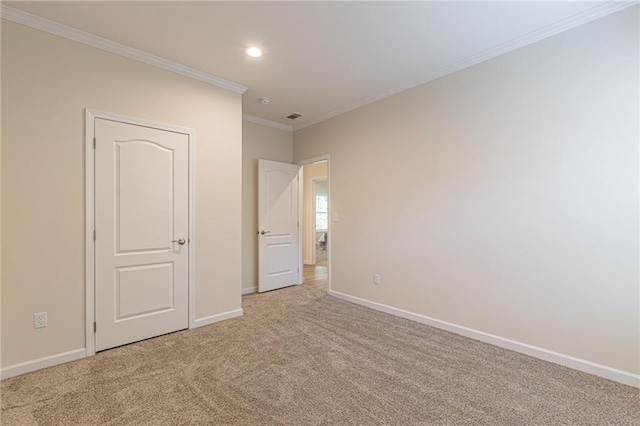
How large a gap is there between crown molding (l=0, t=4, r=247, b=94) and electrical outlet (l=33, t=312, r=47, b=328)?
7.55 feet

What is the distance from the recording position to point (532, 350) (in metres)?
2.57

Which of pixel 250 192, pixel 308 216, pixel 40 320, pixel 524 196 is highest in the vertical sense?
pixel 250 192

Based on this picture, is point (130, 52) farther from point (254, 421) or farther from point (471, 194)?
point (471, 194)

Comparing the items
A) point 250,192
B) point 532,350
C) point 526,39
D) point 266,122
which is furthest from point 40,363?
point 526,39

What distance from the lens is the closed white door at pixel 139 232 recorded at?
2.68 m

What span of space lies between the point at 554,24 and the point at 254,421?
3.67 metres

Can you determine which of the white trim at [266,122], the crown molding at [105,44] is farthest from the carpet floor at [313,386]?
the white trim at [266,122]

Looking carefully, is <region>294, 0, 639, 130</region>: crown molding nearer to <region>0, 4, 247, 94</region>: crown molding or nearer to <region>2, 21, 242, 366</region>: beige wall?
<region>0, 4, 247, 94</region>: crown molding

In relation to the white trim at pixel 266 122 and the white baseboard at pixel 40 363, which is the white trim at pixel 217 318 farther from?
the white trim at pixel 266 122

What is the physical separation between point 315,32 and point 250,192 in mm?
2725

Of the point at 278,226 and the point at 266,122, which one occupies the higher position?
the point at 266,122

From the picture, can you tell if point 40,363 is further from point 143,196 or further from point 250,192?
point 250,192

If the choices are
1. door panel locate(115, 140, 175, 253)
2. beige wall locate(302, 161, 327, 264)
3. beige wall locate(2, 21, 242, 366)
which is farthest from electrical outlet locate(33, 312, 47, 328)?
beige wall locate(302, 161, 327, 264)

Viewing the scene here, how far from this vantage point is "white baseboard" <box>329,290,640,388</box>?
2174 mm
